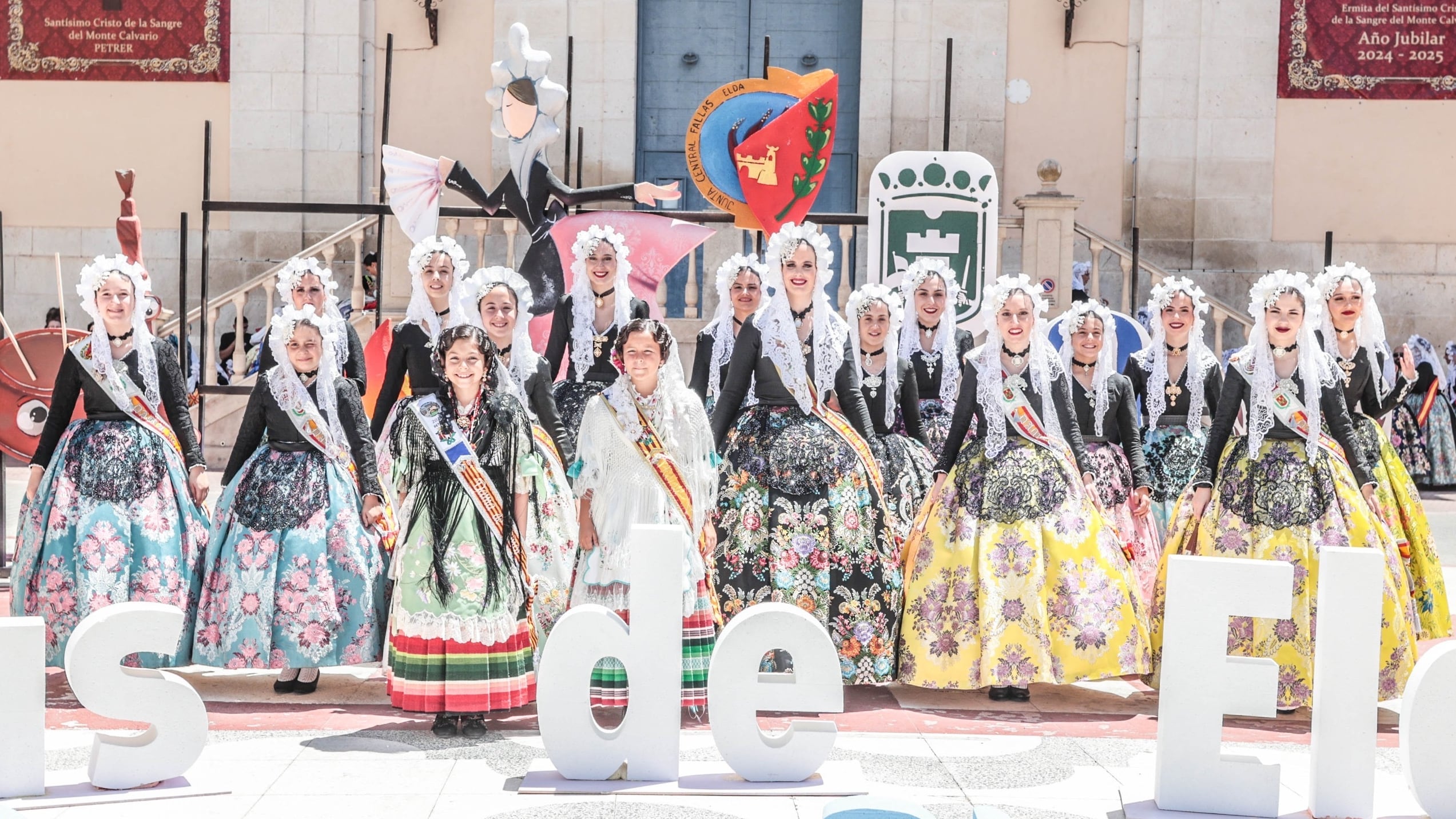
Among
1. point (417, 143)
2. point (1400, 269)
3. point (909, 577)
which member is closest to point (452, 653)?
point (909, 577)

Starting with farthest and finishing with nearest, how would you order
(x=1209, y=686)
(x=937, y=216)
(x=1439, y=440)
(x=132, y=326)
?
(x=1439, y=440)
(x=937, y=216)
(x=132, y=326)
(x=1209, y=686)

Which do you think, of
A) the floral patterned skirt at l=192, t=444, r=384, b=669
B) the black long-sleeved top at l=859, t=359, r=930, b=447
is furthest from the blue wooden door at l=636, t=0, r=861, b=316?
the floral patterned skirt at l=192, t=444, r=384, b=669

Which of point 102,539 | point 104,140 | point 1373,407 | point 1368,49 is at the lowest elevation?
point 102,539

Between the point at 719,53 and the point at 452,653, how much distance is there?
31.7 ft

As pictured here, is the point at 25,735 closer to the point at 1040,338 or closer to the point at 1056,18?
the point at 1040,338

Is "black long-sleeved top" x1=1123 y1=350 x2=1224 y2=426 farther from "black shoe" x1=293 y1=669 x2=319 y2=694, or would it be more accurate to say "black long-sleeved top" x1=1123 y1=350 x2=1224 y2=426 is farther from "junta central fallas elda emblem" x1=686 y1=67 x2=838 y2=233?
"black shoe" x1=293 y1=669 x2=319 y2=694

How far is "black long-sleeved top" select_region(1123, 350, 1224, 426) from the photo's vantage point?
6.61 metres

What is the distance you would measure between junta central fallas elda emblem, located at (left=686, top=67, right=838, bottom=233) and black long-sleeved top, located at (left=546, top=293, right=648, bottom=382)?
1333 mm

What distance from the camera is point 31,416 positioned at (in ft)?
23.8

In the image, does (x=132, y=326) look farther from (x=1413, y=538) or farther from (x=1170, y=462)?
(x=1413, y=538)

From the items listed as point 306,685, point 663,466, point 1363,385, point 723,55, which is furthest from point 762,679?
point 723,55

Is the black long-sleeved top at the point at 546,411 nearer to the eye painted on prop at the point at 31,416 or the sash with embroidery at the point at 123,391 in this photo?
the sash with embroidery at the point at 123,391

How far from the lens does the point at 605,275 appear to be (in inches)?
248

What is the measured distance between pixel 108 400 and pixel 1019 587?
3523 mm
